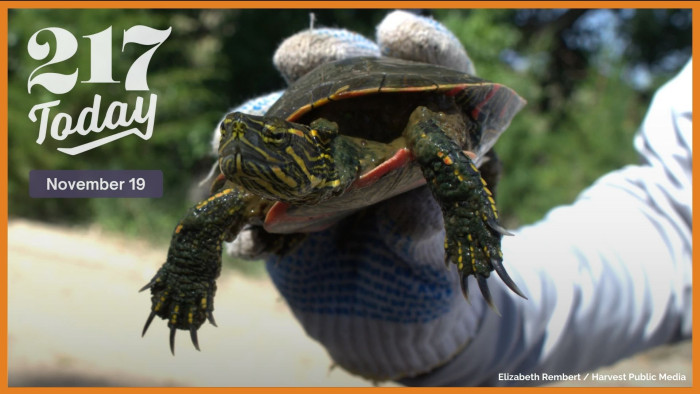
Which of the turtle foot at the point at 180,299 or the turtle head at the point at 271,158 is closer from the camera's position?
the turtle head at the point at 271,158

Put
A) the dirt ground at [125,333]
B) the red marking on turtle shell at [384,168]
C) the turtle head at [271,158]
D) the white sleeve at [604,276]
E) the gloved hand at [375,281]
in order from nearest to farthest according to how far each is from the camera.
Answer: the turtle head at [271,158] → the red marking on turtle shell at [384,168] → the gloved hand at [375,281] → the white sleeve at [604,276] → the dirt ground at [125,333]

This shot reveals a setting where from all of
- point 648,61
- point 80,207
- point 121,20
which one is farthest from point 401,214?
point 648,61

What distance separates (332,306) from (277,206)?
468 mm

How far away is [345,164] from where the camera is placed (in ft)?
2.55

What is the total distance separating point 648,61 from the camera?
603 cm

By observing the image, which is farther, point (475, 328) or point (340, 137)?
point (475, 328)

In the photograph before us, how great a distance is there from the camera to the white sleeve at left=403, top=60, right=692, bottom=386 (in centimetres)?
132

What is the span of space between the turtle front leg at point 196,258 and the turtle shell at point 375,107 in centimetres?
5

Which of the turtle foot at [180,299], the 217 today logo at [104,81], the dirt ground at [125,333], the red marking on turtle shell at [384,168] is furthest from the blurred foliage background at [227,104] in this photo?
the red marking on turtle shell at [384,168]

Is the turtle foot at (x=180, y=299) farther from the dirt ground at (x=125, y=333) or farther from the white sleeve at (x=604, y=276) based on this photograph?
the dirt ground at (x=125, y=333)

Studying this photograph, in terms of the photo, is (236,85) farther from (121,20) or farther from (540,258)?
(540,258)

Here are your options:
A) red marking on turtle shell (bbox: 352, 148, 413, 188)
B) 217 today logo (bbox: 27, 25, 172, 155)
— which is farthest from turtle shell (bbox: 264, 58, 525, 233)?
217 today logo (bbox: 27, 25, 172, 155)

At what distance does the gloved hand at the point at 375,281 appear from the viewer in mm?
1188

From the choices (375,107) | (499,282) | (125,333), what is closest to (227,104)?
(125,333)
